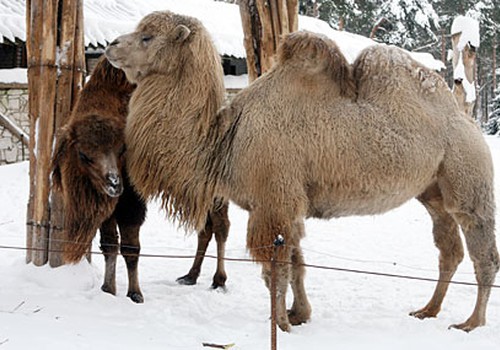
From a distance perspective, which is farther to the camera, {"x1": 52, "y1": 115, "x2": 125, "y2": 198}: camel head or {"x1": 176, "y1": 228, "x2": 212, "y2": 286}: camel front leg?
{"x1": 176, "y1": 228, "x2": 212, "y2": 286}: camel front leg

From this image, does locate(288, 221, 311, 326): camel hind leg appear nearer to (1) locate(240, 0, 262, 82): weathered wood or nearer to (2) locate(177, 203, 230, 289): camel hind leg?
(2) locate(177, 203, 230, 289): camel hind leg

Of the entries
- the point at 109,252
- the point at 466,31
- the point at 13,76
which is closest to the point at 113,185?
the point at 109,252

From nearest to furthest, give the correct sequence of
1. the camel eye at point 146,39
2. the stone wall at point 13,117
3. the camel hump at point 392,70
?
1. the camel eye at point 146,39
2. the camel hump at point 392,70
3. the stone wall at point 13,117

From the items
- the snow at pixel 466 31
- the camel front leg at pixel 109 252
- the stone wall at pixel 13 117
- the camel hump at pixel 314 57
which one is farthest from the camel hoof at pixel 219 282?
the stone wall at pixel 13 117

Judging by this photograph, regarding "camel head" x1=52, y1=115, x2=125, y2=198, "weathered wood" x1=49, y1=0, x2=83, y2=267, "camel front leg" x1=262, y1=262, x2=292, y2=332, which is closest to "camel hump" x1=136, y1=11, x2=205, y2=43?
"camel head" x1=52, y1=115, x2=125, y2=198

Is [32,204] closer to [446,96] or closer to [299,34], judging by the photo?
[299,34]

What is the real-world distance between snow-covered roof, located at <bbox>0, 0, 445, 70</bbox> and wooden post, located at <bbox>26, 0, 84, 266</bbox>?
520cm

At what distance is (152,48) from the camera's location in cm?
473

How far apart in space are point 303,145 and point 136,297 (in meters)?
2.15

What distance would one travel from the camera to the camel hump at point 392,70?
4.91 metres

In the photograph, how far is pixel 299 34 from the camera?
4.73 meters

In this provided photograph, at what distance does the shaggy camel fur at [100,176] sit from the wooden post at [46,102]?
24 centimetres

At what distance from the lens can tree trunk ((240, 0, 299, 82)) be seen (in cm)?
684

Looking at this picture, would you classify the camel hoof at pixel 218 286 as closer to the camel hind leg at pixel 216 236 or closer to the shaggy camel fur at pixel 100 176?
the camel hind leg at pixel 216 236
